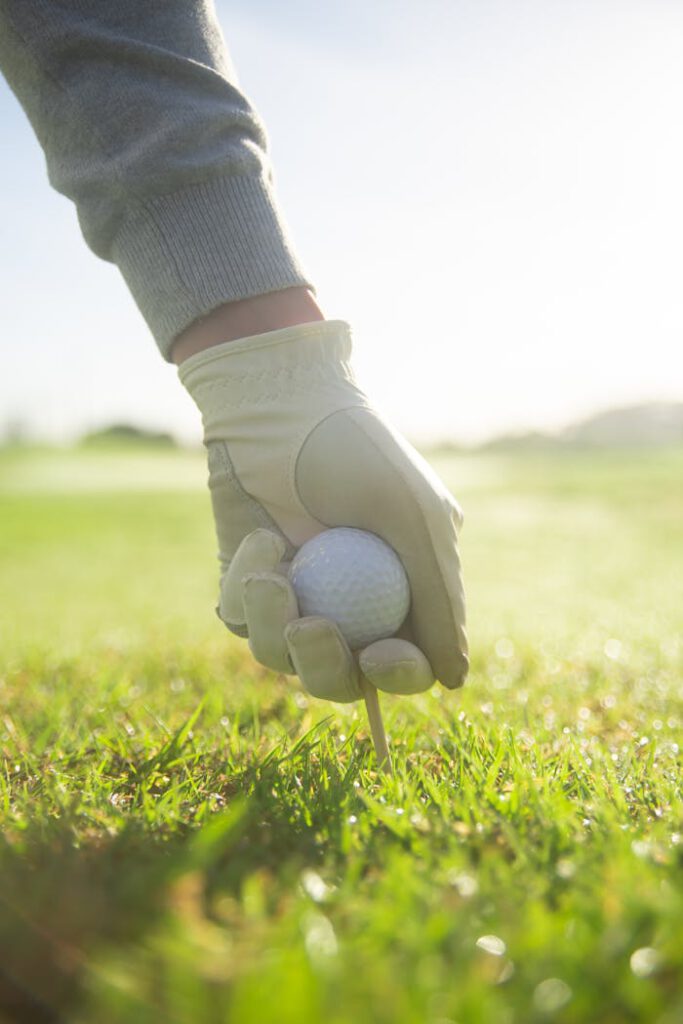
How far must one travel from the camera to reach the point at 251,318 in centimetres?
209

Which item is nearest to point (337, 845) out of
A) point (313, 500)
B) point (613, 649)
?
point (313, 500)

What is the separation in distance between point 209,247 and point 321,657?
1061 mm

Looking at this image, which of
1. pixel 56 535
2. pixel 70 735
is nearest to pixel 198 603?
pixel 70 735

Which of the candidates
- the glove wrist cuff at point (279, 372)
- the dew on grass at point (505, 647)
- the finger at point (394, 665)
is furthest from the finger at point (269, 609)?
the dew on grass at point (505, 647)

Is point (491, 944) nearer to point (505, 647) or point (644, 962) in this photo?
point (644, 962)

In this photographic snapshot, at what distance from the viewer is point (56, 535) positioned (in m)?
13.1

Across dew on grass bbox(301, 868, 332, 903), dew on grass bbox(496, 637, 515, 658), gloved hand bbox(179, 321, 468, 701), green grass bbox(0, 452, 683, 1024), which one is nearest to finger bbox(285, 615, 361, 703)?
gloved hand bbox(179, 321, 468, 701)

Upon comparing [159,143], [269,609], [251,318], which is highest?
[159,143]

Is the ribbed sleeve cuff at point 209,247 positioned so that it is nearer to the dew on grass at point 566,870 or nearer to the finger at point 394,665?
the finger at point 394,665

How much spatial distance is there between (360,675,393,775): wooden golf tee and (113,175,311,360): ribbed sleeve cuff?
1.01 meters

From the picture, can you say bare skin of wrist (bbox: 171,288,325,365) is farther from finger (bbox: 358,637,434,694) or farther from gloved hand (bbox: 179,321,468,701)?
finger (bbox: 358,637,434,694)

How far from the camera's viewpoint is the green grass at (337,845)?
997mm

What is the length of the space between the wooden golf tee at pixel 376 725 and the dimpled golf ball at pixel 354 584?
96 millimetres

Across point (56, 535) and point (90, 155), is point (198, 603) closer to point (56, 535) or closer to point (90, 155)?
point (90, 155)
